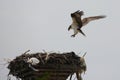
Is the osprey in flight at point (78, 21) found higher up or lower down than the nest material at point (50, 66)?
higher up

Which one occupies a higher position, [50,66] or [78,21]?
[78,21]

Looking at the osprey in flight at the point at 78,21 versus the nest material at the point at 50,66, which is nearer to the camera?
the osprey in flight at the point at 78,21

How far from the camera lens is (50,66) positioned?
3.60m

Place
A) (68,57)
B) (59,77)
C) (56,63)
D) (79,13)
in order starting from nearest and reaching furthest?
(79,13), (59,77), (56,63), (68,57)

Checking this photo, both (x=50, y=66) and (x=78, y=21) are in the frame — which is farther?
(x=50, y=66)

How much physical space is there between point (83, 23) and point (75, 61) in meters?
0.56

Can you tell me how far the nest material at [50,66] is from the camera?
351 centimetres

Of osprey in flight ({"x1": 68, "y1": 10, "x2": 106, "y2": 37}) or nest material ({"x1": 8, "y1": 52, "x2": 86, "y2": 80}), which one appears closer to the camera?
osprey in flight ({"x1": 68, "y1": 10, "x2": 106, "y2": 37})

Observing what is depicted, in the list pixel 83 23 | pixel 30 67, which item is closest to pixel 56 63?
pixel 30 67

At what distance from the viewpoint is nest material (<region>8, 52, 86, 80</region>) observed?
11.5ft

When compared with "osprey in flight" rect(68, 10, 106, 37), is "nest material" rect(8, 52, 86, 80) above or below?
below

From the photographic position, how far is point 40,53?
4.19 m

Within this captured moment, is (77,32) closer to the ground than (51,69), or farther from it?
farther from it

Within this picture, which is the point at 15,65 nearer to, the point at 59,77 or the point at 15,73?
the point at 15,73
